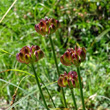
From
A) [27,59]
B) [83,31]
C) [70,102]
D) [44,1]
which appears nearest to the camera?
[27,59]

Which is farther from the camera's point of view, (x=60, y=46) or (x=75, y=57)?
(x=60, y=46)

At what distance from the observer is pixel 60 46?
6.81 feet

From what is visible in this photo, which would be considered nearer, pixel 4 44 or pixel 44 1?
pixel 4 44

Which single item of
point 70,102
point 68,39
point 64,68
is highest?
point 68,39

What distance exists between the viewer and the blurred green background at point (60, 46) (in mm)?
1576

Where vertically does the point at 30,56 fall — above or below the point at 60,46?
above

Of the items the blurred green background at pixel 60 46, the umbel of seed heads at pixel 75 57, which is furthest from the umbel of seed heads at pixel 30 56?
the blurred green background at pixel 60 46

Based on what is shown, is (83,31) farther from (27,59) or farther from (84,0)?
(27,59)

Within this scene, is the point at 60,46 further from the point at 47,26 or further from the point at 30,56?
the point at 30,56

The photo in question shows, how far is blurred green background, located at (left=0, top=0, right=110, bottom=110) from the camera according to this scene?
62.0 inches

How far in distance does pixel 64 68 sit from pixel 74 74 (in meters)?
1.06

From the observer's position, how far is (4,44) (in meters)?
2.12

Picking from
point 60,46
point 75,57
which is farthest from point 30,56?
point 60,46

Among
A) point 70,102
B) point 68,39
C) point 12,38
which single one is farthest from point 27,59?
point 12,38
